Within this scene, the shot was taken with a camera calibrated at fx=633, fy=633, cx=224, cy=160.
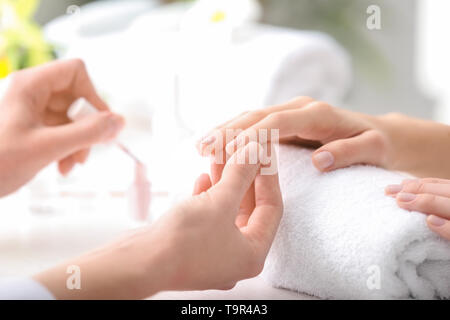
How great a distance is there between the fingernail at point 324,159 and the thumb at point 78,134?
32 cm

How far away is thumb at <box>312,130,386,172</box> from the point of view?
2.03ft

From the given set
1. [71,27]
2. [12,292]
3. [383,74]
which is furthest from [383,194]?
[383,74]

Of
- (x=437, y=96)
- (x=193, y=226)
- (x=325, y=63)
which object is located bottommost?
(x=437, y=96)

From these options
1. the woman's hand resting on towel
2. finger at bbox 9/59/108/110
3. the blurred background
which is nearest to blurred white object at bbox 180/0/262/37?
the blurred background

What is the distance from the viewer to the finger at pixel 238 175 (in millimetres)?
517

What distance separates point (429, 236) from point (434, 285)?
0.15ft

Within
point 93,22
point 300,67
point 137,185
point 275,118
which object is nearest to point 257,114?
point 275,118

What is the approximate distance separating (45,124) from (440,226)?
0.55 metres

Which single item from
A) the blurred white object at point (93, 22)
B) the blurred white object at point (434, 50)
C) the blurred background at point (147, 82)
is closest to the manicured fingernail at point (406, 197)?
the blurred background at point (147, 82)

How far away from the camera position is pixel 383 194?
574mm

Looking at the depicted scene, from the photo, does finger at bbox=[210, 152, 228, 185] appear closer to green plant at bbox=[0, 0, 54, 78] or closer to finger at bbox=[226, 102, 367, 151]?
finger at bbox=[226, 102, 367, 151]

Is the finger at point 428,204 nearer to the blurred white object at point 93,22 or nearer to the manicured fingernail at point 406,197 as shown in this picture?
the manicured fingernail at point 406,197
